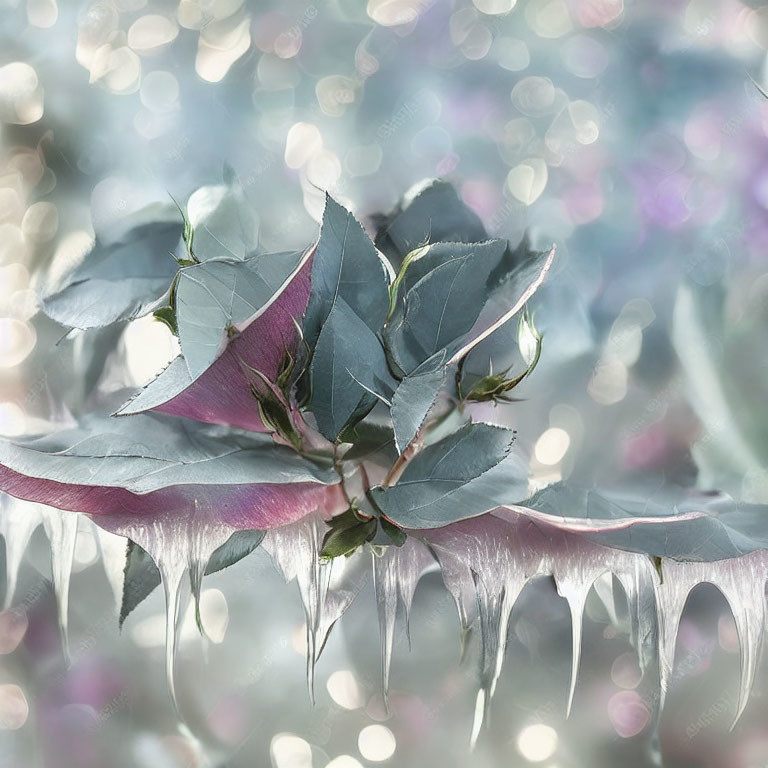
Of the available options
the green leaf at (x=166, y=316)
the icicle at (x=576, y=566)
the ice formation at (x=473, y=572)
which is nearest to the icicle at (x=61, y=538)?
the ice formation at (x=473, y=572)

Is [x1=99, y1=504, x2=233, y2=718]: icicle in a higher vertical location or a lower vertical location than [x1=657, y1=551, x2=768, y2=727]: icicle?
higher

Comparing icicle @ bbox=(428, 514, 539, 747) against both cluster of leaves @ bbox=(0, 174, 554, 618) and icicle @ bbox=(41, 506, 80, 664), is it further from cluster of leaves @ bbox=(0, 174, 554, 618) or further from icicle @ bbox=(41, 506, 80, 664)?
icicle @ bbox=(41, 506, 80, 664)

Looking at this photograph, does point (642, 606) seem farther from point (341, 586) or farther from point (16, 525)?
point (16, 525)

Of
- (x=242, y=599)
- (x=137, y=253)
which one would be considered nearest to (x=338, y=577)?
(x=242, y=599)

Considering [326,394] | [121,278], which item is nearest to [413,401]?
[326,394]

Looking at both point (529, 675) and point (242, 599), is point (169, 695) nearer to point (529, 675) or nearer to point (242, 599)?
point (242, 599)

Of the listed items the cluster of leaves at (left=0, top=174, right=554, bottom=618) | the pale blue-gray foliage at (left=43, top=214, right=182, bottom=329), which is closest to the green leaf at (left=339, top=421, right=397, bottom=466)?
the cluster of leaves at (left=0, top=174, right=554, bottom=618)

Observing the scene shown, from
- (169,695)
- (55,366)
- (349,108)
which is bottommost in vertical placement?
(169,695)

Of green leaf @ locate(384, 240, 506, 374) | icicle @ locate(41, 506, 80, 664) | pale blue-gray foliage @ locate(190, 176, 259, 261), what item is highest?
pale blue-gray foliage @ locate(190, 176, 259, 261)
